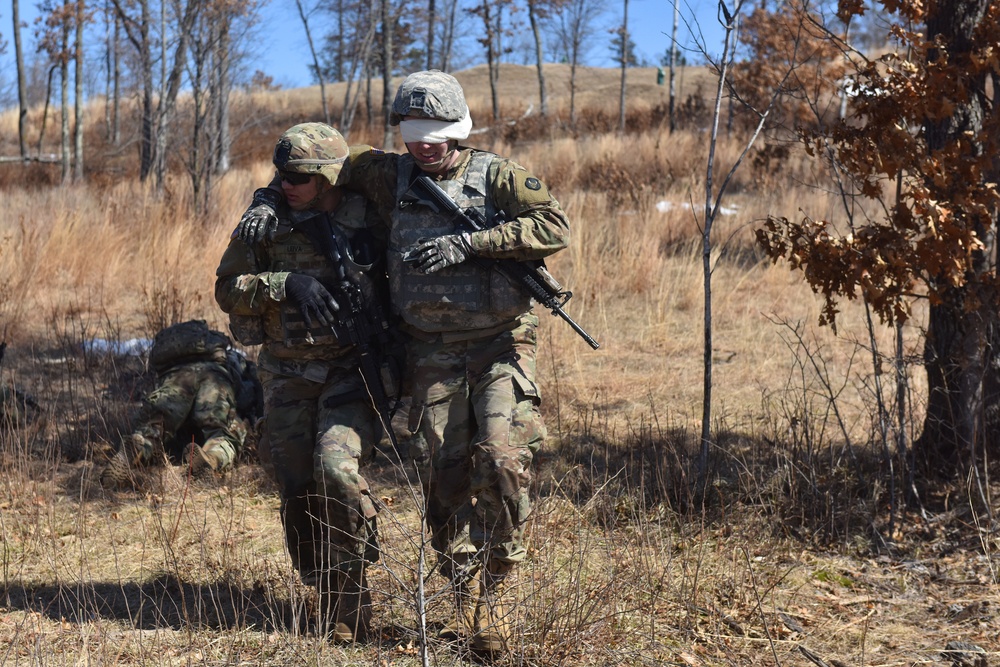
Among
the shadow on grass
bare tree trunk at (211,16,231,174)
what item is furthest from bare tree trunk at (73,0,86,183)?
the shadow on grass

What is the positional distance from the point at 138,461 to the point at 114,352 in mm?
1988

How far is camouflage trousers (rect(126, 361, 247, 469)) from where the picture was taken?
5.09 metres

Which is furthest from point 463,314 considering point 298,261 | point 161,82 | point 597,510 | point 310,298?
point 161,82

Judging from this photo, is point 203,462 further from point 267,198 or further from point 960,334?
point 960,334

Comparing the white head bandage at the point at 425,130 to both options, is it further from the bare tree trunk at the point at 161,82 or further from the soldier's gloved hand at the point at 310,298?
the bare tree trunk at the point at 161,82

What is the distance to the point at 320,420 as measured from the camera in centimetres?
327

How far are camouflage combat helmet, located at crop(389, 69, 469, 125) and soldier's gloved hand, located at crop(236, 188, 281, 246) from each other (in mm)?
498

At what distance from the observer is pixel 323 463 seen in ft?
10.1

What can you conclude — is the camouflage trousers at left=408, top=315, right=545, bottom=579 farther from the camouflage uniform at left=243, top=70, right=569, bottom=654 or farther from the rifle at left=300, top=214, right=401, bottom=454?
the rifle at left=300, top=214, right=401, bottom=454

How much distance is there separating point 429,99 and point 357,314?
753 millimetres

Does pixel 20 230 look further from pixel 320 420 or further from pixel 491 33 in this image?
pixel 491 33

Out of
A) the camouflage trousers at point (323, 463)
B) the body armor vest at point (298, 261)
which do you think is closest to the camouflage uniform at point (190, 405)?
the camouflage trousers at point (323, 463)

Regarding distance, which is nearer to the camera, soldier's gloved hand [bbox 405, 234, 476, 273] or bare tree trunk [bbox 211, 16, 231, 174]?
soldier's gloved hand [bbox 405, 234, 476, 273]

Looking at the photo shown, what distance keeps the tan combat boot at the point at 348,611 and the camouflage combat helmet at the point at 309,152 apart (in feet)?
4.32
